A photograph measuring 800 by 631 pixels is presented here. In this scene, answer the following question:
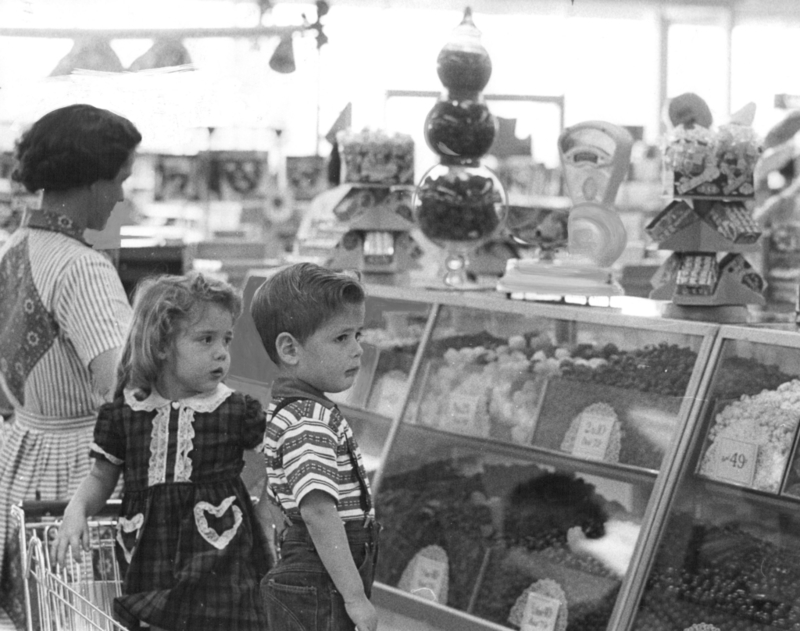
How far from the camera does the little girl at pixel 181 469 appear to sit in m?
2.20

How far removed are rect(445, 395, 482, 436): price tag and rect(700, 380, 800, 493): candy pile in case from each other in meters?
0.81

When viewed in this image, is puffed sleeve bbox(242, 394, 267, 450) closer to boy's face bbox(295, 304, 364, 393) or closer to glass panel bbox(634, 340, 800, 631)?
boy's face bbox(295, 304, 364, 393)

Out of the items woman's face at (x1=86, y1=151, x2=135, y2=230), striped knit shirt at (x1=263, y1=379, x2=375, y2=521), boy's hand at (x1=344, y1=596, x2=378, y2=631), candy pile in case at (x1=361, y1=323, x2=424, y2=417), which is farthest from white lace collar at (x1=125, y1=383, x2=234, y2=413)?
candy pile in case at (x1=361, y1=323, x2=424, y2=417)

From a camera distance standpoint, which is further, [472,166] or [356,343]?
[472,166]

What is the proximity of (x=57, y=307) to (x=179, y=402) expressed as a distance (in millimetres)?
396

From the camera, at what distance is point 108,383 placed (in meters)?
2.42

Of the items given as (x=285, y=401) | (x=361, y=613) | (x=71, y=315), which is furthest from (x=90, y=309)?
(x=361, y=613)

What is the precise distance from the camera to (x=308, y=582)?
188 cm

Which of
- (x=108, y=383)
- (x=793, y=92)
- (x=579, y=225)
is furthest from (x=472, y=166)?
(x=793, y=92)

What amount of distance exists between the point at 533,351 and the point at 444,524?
51 cm

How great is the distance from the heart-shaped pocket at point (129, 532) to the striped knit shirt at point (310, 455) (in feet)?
1.29

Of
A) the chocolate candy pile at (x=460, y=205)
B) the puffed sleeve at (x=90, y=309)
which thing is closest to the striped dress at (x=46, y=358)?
the puffed sleeve at (x=90, y=309)

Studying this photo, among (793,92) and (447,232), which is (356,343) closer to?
(447,232)

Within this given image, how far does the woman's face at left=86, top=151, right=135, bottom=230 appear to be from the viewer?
253 centimetres
